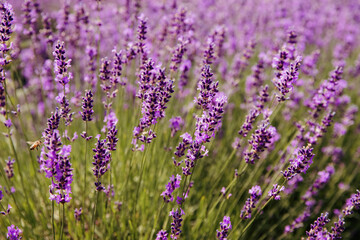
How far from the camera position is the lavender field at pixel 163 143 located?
7.21 ft

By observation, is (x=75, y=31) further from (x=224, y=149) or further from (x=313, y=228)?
(x=313, y=228)

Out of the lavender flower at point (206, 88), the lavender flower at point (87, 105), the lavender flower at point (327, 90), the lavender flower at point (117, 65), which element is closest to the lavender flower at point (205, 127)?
the lavender flower at point (206, 88)

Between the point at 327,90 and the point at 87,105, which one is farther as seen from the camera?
the point at 327,90

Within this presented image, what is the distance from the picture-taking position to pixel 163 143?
405 cm

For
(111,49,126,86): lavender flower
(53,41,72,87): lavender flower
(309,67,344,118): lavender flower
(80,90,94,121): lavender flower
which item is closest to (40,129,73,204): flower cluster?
(80,90,94,121): lavender flower

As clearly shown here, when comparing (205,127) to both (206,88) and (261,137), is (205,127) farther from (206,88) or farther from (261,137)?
(261,137)

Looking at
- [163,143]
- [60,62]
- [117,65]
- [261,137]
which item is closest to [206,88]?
[261,137]

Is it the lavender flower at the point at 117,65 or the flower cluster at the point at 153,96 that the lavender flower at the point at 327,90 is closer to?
the flower cluster at the point at 153,96

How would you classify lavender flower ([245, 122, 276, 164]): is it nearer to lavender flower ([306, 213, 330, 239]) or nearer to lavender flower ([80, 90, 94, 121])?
lavender flower ([306, 213, 330, 239])

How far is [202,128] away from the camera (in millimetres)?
2107

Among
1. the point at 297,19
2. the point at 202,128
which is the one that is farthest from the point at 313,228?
the point at 297,19

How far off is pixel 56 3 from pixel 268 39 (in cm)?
983

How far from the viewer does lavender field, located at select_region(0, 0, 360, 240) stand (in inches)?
86.5

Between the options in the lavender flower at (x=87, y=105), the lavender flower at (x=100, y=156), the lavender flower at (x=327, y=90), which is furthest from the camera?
the lavender flower at (x=327, y=90)
